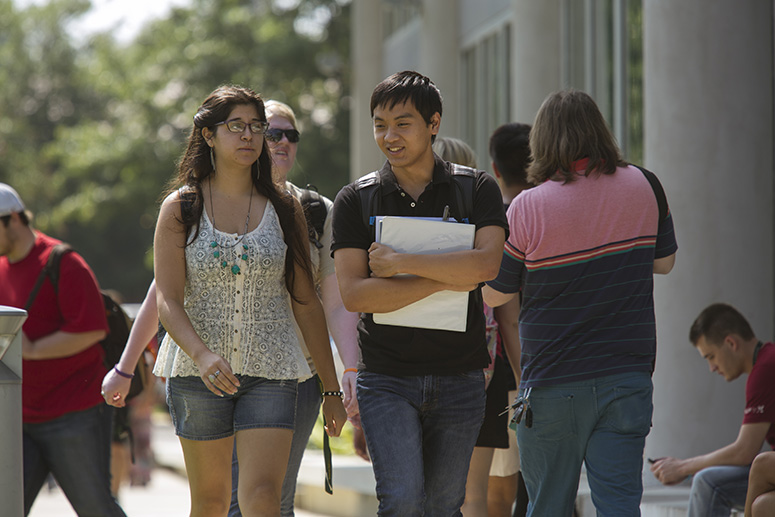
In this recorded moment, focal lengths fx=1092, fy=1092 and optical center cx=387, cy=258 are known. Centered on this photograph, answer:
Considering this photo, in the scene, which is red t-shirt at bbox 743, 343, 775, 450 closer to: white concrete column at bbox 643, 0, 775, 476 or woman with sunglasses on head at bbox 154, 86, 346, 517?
white concrete column at bbox 643, 0, 775, 476

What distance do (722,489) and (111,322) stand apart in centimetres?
351

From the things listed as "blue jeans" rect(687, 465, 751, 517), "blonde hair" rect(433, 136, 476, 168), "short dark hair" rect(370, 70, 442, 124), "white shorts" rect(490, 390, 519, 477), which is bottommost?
"blue jeans" rect(687, 465, 751, 517)

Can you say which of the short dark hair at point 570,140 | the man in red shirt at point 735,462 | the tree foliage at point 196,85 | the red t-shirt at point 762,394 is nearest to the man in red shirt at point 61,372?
the short dark hair at point 570,140

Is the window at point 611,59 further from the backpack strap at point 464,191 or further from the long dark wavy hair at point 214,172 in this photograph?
the backpack strap at point 464,191

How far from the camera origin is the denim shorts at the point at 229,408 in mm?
4262

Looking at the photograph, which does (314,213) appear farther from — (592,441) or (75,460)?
(75,460)

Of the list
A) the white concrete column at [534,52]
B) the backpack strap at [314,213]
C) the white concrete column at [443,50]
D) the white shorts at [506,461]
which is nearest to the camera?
the backpack strap at [314,213]

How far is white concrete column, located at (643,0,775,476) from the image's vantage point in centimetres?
749

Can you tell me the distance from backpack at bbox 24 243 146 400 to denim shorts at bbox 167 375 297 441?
73.3 inches

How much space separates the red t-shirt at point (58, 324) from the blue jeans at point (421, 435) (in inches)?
98.4

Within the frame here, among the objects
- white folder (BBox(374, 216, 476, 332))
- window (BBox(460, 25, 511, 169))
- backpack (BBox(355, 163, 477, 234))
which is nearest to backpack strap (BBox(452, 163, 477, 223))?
backpack (BBox(355, 163, 477, 234))

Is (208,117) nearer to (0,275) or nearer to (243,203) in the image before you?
(243,203)

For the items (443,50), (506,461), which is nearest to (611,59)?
(443,50)

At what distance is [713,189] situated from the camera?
7.48 metres
